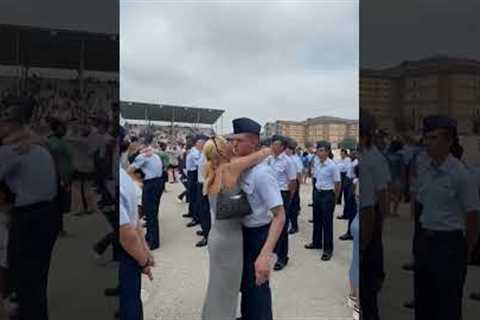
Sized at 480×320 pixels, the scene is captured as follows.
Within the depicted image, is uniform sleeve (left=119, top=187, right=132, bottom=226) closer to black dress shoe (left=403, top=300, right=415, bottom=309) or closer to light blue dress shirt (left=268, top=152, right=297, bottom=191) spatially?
black dress shoe (left=403, top=300, right=415, bottom=309)

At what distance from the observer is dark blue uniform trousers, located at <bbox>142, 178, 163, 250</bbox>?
6184 millimetres

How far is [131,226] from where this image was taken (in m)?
2.24

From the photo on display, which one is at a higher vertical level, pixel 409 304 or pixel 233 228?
pixel 233 228

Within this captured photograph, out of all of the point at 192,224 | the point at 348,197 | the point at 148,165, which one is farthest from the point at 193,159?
the point at 348,197

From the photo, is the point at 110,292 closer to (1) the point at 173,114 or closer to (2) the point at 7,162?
(2) the point at 7,162

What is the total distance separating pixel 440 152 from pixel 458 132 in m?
0.10

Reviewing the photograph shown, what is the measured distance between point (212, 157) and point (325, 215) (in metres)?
2.94

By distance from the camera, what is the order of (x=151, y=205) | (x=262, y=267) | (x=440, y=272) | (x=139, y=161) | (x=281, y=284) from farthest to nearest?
(x=151, y=205)
(x=139, y=161)
(x=281, y=284)
(x=262, y=267)
(x=440, y=272)

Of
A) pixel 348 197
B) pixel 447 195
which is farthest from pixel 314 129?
pixel 447 195

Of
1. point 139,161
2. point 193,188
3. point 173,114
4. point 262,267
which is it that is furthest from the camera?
point 173,114

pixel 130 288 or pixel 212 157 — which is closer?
pixel 130 288

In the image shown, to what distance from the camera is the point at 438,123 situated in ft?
6.03

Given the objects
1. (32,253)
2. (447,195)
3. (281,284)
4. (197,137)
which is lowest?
(281,284)

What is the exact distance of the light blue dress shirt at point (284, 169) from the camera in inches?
226
